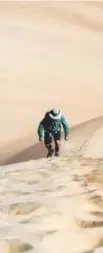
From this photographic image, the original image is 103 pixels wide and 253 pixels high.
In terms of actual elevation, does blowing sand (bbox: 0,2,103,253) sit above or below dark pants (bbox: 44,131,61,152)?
above

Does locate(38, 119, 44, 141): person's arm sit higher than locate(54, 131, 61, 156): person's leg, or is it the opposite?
locate(38, 119, 44, 141): person's arm

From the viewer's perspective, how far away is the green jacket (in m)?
2.00

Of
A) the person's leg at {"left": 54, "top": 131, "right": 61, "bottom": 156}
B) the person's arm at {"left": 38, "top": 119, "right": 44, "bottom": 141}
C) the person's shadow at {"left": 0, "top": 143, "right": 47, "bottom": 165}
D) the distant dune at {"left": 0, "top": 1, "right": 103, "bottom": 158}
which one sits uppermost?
the distant dune at {"left": 0, "top": 1, "right": 103, "bottom": 158}

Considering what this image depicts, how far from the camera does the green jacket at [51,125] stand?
1999 millimetres

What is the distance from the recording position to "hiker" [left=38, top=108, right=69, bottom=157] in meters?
2.00

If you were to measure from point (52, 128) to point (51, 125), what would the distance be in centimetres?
2

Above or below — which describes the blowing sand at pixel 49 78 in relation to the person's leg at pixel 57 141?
above

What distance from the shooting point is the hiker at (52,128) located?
78.6 inches

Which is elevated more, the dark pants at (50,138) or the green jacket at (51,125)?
the green jacket at (51,125)

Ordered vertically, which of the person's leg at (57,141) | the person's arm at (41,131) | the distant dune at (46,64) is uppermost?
the distant dune at (46,64)

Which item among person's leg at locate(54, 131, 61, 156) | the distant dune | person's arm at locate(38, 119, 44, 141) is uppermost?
the distant dune

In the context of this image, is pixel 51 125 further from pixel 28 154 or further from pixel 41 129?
pixel 28 154

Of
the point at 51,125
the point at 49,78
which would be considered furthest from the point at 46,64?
the point at 51,125

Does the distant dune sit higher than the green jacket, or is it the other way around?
the distant dune
